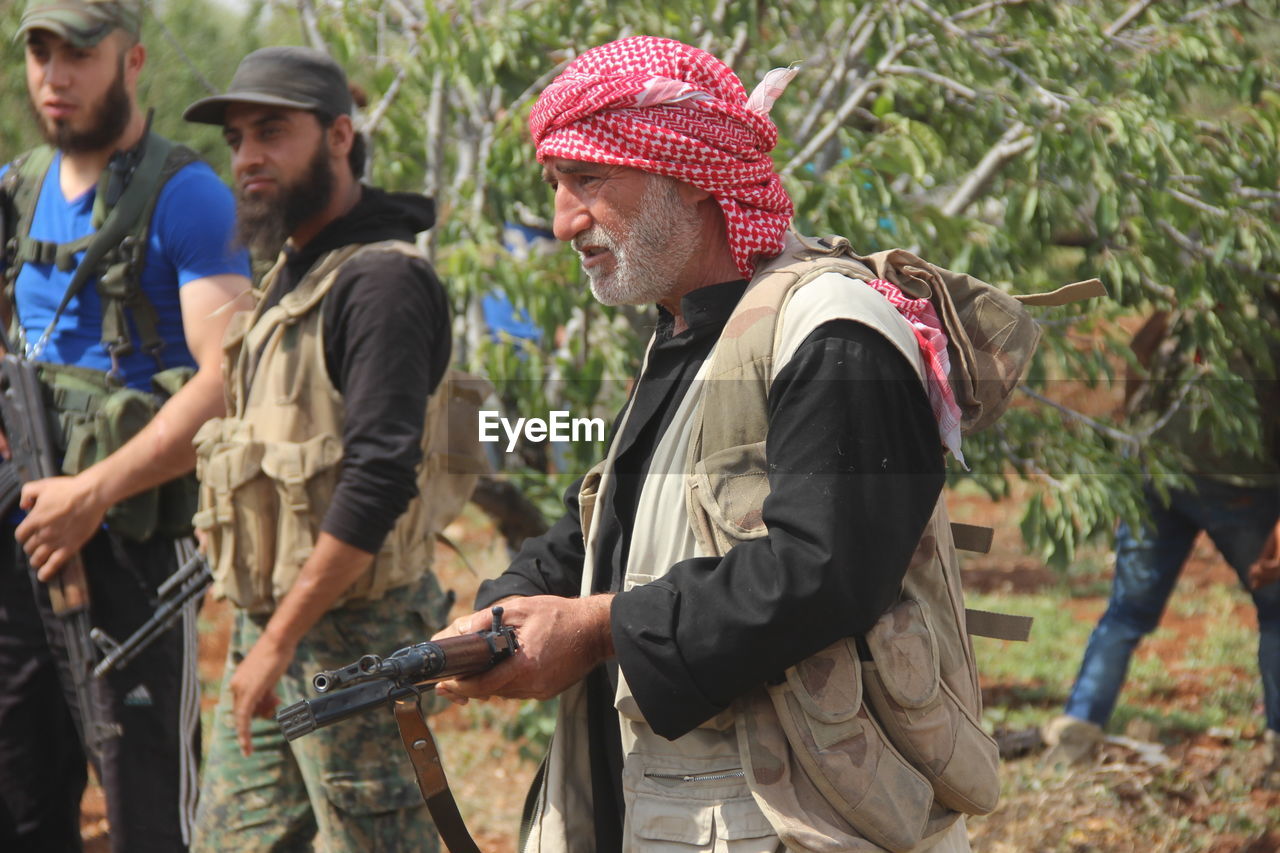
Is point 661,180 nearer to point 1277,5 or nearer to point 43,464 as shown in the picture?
point 43,464

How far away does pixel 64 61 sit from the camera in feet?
12.1

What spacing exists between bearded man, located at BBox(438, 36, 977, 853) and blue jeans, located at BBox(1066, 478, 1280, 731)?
312cm

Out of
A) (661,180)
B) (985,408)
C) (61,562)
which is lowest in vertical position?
(61,562)

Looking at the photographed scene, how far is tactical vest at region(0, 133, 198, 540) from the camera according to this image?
353cm

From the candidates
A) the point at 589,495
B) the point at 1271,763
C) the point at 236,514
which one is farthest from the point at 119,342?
the point at 1271,763

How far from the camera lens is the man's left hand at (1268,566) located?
4.54 meters

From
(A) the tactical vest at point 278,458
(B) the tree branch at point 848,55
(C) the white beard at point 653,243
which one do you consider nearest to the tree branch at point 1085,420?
(B) the tree branch at point 848,55

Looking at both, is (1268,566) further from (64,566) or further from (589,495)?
(64,566)

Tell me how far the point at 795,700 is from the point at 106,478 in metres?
2.15

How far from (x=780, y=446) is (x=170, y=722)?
2.24 m

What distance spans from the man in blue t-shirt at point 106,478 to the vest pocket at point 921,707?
214 centimetres

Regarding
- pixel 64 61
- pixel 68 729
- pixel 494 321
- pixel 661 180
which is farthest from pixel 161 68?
pixel 661 180

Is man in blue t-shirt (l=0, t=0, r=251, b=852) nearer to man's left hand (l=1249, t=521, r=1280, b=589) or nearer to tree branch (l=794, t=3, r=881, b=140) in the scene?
tree branch (l=794, t=3, r=881, b=140)

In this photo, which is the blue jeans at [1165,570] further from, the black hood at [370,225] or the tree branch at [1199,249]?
the black hood at [370,225]
